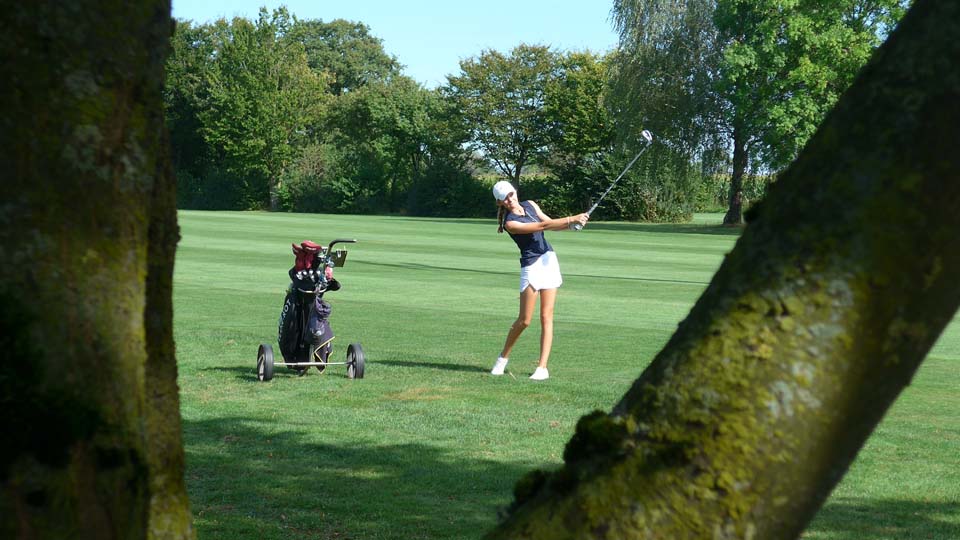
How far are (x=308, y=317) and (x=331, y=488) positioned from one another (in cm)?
458

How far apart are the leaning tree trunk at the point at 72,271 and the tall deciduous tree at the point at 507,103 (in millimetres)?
85103

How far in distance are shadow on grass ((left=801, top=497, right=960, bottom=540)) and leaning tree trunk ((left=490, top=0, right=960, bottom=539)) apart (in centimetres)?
418

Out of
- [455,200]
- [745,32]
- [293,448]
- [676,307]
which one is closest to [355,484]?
[293,448]

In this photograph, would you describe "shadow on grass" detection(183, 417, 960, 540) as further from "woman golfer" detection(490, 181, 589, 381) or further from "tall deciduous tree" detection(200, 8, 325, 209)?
"tall deciduous tree" detection(200, 8, 325, 209)

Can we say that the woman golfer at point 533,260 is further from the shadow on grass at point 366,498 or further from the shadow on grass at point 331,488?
the shadow on grass at point 366,498

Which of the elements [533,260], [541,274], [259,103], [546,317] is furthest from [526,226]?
[259,103]

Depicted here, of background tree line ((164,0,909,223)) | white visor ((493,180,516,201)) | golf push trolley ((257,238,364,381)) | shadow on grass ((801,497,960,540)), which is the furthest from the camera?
background tree line ((164,0,909,223))

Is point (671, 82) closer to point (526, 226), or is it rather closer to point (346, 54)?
point (526, 226)

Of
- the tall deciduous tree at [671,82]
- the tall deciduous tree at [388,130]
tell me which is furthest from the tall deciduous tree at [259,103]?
the tall deciduous tree at [671,82]

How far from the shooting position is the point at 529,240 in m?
12.0

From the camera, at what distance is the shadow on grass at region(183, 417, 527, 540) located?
6.49 m

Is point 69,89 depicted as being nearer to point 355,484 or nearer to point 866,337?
point 866,337

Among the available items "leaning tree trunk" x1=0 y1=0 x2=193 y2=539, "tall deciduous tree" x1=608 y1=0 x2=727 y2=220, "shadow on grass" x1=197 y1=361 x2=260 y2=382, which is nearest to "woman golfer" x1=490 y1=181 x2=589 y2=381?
"shadow on grass" x1=197 y1=361 x2=260 y2=382

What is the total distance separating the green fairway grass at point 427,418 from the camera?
6.81 meters
